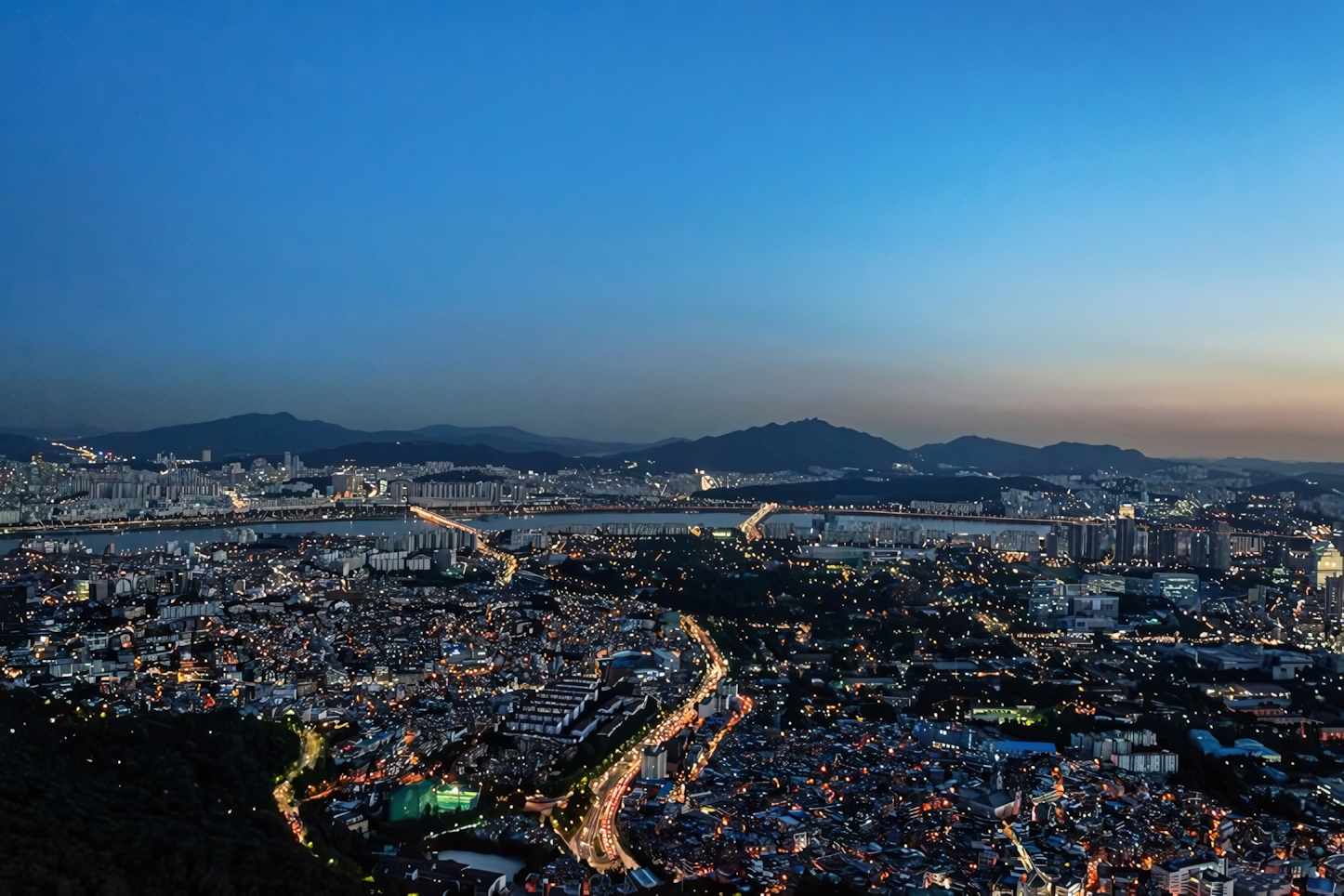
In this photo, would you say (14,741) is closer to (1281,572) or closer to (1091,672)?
(1091,672)

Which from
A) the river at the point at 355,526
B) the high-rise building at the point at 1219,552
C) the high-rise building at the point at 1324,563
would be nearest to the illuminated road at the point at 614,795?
the high-rise building at the point at 1324,563

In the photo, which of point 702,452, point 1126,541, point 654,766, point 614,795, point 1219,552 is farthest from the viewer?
point 702,452

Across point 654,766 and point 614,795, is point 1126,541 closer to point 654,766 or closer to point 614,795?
point 654,766

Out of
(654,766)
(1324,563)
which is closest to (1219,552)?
(1324,563)

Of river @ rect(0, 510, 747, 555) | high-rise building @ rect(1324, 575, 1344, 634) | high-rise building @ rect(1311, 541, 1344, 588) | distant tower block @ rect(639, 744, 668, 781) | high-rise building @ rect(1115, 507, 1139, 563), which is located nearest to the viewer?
distant tower block @ rect(639, 744, 668, 781)

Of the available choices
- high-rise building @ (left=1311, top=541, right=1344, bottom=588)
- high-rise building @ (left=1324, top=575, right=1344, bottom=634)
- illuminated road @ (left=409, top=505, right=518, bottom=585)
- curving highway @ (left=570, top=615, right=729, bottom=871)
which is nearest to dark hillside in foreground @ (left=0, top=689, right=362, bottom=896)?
curving highway @ (left=570, top=615, right=729, bottom=871)

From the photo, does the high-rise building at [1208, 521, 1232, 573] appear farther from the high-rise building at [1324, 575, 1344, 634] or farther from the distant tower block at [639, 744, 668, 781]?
the distant tower block at [639, 744, 668, 781]

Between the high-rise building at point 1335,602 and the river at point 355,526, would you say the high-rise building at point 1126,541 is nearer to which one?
the high-rise building at point 1335,602
